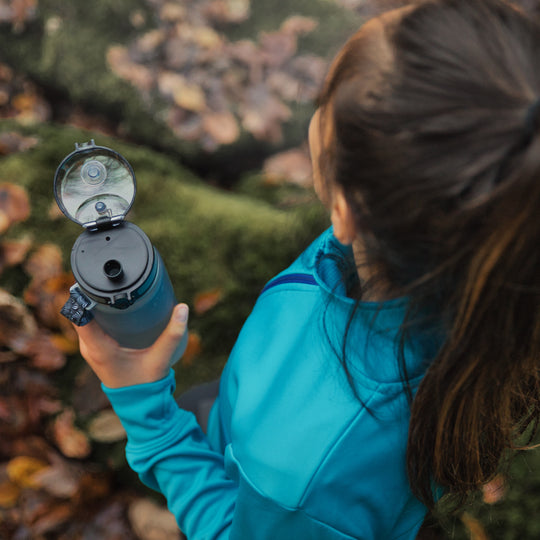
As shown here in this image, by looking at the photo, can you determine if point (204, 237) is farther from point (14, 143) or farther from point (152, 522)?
point (152, 522)

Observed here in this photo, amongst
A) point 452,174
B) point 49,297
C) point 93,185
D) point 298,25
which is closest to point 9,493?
point 49,297

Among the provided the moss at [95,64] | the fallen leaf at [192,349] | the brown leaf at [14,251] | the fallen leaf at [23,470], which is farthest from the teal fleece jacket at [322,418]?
the moss at [95,64]

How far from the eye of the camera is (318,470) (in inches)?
29.4

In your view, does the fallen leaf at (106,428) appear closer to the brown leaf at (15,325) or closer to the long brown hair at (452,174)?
the brown leaf at (15,325)

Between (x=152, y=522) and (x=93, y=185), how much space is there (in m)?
1.06

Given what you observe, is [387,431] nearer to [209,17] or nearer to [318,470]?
[318,470]

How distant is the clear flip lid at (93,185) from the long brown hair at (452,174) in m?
0.49

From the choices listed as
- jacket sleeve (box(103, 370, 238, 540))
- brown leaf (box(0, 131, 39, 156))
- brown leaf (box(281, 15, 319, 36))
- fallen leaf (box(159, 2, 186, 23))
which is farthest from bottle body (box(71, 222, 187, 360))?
brown leaf (box(281, 15, 319, 36))

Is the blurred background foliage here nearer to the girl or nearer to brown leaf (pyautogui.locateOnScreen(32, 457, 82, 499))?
brown leaf (pyautogui.locateOnScreen(32, 457, 82, 499))

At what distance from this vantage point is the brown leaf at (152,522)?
150 cm

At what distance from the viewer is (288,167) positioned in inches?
86.7

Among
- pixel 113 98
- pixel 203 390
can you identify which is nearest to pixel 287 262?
pixel 203 390

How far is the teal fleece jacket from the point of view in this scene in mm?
751

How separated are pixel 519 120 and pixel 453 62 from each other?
0.33 feet
